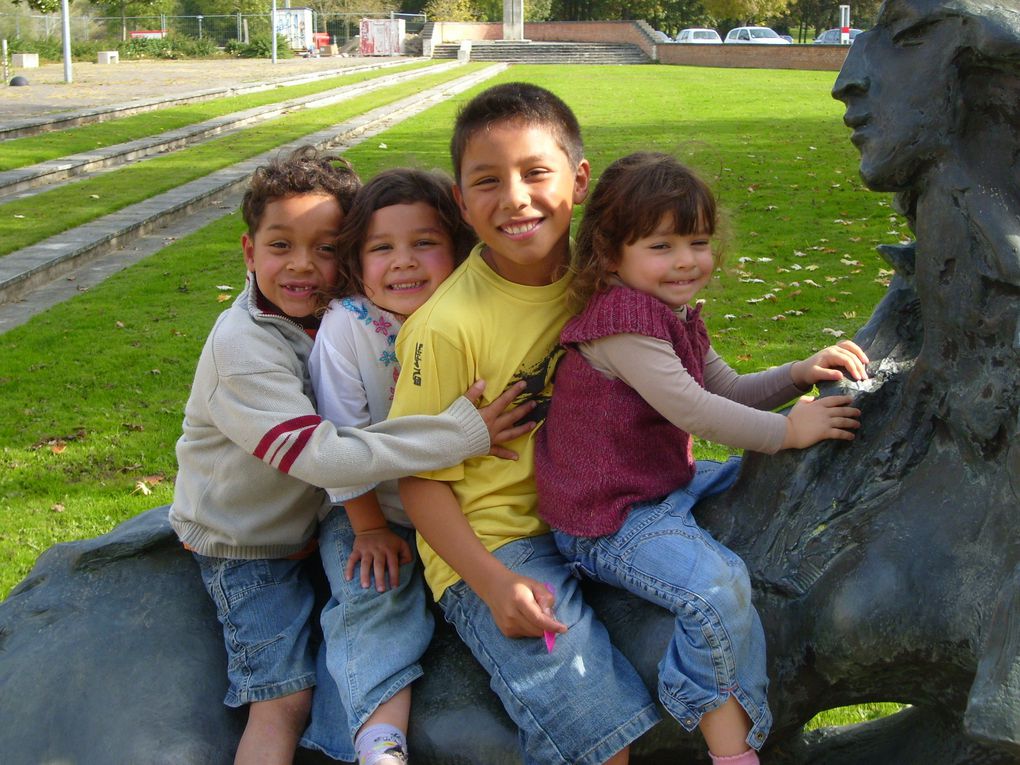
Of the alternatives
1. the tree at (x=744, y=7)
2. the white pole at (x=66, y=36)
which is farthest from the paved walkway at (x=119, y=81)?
the tree at (x=744, y=7)

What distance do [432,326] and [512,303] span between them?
184 millimetres

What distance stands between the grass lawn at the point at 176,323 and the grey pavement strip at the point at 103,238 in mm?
417

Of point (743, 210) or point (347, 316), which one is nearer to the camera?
point (347, 316)

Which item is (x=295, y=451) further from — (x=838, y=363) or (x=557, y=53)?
(x=557, y=53)

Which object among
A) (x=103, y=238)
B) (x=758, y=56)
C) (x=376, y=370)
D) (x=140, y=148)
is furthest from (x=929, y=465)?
(x=758, y=56)

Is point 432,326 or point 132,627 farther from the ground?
point 432,326

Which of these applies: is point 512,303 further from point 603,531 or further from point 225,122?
point 225,122

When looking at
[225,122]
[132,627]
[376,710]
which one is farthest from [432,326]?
[225,122]

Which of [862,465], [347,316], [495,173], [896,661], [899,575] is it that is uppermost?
[495,173]

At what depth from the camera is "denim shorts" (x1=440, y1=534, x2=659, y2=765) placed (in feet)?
6.60

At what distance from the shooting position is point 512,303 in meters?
2.32

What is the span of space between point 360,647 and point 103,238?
31.2 feet

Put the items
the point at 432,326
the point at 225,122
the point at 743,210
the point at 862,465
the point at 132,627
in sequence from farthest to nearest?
1. the point at 225,122
2. the point at 743,210
3. the point at 132,627
4. the point at 432,326
5. the point at 862,465

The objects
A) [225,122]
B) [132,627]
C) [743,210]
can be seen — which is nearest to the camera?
[132,627]
